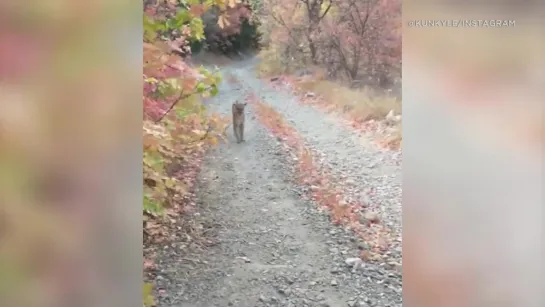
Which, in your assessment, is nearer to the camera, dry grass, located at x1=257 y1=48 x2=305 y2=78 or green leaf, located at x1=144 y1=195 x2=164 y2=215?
green leaf, located at x1=144 y1=195 x2=164 y2=215

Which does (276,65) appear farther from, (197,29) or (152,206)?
(152,206)

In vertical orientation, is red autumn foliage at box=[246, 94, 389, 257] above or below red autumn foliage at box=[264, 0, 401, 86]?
below

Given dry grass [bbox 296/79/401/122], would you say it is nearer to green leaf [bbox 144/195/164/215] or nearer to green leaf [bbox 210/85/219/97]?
green leaf [bbox 210/85/219/97]

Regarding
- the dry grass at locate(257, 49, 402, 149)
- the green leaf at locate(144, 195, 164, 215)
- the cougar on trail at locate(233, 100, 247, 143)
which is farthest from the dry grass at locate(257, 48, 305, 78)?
the green leaf at locate(144, 195, 164, 215)

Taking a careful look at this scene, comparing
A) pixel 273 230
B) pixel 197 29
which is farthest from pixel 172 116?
pixel 273 230

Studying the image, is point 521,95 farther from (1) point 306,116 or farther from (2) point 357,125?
(1) point 306,116

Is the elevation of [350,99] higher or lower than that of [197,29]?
lower
